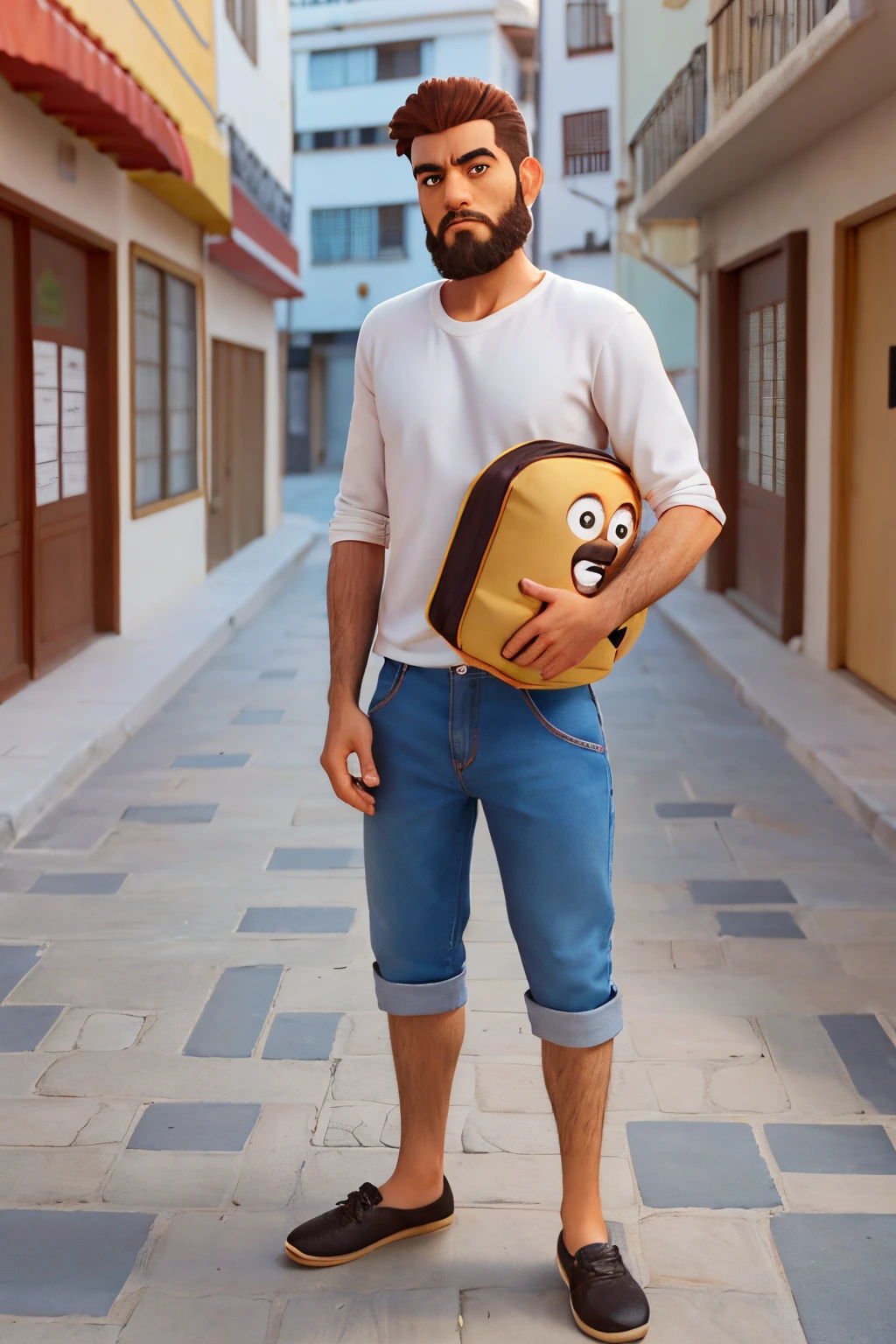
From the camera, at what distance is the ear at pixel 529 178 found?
97.9 inches

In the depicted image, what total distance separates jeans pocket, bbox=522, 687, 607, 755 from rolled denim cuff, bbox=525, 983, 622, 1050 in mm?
438

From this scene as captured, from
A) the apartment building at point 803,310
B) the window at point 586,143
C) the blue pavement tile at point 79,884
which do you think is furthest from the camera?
the window at point 586,143

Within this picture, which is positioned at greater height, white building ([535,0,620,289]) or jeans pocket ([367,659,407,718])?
white building ([535,0,620,289])

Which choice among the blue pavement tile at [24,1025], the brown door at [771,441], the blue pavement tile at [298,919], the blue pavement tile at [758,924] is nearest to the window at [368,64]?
the brown door at [771,441]

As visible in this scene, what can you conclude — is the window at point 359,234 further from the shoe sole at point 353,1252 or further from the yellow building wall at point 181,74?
the shoe sole at point 353,1252

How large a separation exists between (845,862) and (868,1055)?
168cm

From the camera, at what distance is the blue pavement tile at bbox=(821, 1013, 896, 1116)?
3.51m

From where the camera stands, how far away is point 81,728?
704cm

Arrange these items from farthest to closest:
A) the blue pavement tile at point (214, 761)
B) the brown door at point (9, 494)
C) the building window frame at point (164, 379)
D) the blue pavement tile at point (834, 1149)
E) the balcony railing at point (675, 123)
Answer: the balcony railing at point (675, 123), the building window frame at point (164, 379), the brown door at point (9, 494), the blue pavement tile at point (214, 761), the blue pavement tile at point (834, 1149)

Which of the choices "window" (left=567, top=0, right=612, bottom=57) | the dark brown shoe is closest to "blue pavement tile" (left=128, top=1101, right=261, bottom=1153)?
the dark brown shoe

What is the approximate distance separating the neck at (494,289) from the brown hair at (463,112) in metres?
0.16

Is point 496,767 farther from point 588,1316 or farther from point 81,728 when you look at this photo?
point 81,728

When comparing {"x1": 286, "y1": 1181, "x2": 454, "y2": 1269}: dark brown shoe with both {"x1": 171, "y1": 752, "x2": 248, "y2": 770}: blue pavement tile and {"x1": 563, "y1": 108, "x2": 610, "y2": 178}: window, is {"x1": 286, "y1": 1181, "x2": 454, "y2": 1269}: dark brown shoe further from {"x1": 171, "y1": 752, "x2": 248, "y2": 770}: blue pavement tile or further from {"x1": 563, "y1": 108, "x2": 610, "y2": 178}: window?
{"x1": 563, "y1": 108, "x2": 610, "y2": 178}: window

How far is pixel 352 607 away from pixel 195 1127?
1326 mm
